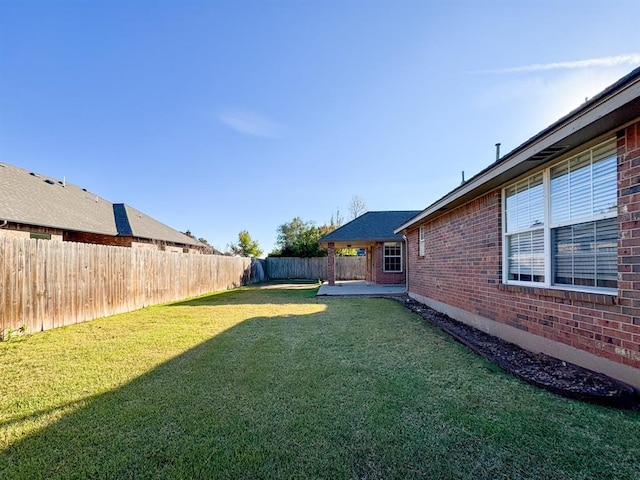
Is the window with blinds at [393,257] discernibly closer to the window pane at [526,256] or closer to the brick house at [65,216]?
the window pane at [526,256]

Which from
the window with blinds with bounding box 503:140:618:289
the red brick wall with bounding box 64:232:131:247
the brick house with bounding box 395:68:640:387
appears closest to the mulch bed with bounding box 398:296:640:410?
the brick house with bounding box 395:68:640:387

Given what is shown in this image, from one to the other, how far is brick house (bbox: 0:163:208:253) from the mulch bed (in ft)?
48.7

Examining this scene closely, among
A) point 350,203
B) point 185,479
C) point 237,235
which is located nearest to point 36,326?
point 185,479

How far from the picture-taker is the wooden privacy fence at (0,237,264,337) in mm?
6027

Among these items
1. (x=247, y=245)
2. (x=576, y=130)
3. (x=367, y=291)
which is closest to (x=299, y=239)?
(x=247, y=245)

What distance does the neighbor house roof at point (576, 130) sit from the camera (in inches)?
102

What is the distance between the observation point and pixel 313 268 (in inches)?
1054

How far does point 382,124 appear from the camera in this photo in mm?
12469

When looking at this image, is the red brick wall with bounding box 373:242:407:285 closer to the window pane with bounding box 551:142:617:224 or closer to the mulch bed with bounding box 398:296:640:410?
the mulch bed with bounding box 398:296:640:410

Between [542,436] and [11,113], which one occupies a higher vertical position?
[11,113]

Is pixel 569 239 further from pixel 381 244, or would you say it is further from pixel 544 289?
pixel 381 244

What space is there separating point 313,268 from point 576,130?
24.2 metres

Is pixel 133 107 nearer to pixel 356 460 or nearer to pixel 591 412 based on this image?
pixel 356 460

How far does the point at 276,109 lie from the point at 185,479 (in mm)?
13031
